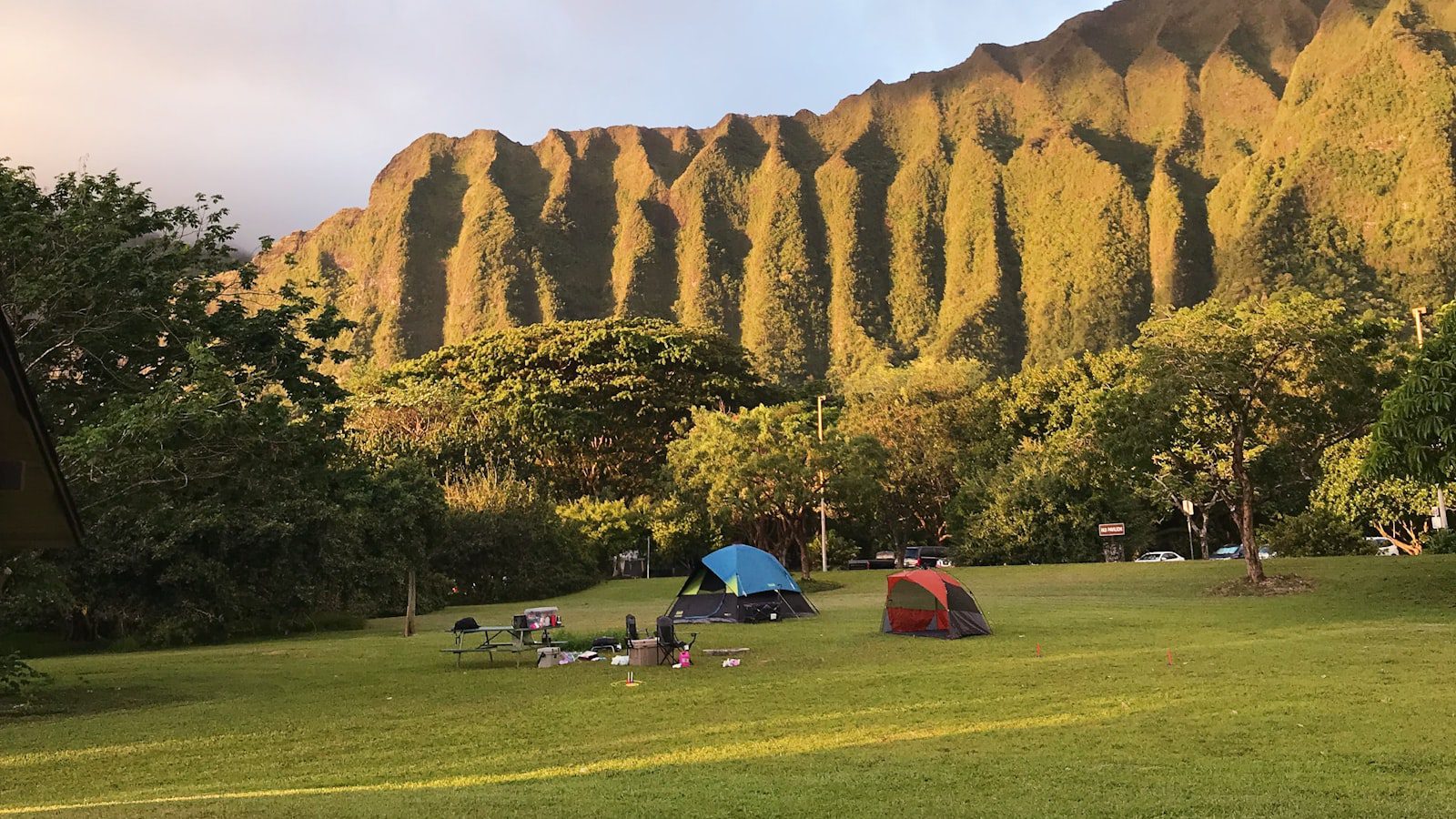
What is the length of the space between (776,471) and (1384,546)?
3059 cm

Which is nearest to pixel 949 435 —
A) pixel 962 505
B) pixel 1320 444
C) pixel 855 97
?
pixel 962 505

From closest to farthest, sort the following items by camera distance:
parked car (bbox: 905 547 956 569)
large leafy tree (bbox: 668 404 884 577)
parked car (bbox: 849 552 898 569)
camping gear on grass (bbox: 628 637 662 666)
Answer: camping gear on grass (bbox: 628 637 662 666)
large leafy tree (bbox: 668 404 884 577)
parked car (bbox: 905 547 956 569)
parked car (bbox: 849 552 898 569)

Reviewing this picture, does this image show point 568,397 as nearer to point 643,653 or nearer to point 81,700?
point 643,653

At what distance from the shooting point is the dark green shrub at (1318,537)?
139ft

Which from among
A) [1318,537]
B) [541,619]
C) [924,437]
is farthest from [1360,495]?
[541,619]

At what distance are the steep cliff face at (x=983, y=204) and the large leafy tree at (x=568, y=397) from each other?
1583 inches

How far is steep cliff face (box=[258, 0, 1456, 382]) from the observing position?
319 feet

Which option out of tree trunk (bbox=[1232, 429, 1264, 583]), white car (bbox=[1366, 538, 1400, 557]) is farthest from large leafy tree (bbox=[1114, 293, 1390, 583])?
white car (bbox=[1366, 538, 1400, 557])

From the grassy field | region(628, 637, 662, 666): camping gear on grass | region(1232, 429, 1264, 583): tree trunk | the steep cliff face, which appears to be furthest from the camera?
the steep cliff face

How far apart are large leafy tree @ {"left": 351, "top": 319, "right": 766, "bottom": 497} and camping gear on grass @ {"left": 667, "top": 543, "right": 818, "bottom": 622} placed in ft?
105

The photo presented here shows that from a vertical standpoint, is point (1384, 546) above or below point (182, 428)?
below

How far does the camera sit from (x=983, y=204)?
5025 inches

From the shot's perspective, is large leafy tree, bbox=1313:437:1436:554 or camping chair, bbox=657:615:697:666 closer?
camping chair, bbox=657:615:697:666

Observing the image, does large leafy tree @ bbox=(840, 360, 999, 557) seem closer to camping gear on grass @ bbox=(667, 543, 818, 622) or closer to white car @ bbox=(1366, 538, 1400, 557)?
white car @ bbox=(1366, 538, 1400, 557)
